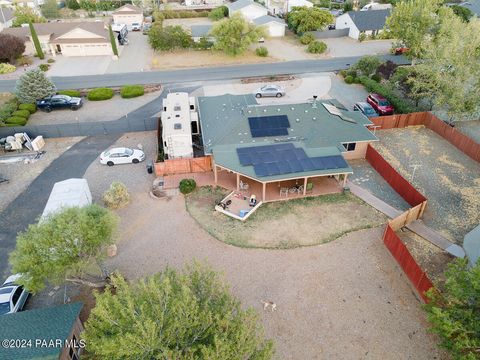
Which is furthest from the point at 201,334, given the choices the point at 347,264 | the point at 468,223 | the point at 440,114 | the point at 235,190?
the point at 440,114

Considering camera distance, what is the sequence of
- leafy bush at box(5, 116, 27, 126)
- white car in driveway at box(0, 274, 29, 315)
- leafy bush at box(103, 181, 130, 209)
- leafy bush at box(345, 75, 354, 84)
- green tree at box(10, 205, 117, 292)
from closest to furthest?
green tree at box(10, 205, 117, 292) < white car in driveway at box(0, 274, 29, 315) < leafy bush at box(103, 181, 130, 209) < leafy bush at box(5, 116, 27, 126) < leafy bush at box(345, 75, 354, 84)

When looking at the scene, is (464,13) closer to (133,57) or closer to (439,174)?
(439,174)

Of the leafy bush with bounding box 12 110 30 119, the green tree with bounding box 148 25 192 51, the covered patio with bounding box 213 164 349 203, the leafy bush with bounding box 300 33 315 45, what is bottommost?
the covered patio with bounding box 213 164 349 203

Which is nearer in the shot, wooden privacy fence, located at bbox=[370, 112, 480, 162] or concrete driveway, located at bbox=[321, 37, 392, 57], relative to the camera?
wooden privacy fence, located at bbox=[370, 112, 480, 162]

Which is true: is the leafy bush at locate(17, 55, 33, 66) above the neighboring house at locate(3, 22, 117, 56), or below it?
below

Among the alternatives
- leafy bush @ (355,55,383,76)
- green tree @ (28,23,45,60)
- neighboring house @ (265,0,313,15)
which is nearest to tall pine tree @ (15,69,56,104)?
green tree @ (28,23,45,60)

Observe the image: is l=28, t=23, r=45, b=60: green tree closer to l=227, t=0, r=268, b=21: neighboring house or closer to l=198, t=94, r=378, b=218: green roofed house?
l=227, t=0, r=268, b=21: neighboring house

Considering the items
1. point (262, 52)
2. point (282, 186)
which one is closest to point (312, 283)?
point (282, 186)

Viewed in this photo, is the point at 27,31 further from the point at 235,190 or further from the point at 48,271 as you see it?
the point at 48,271
